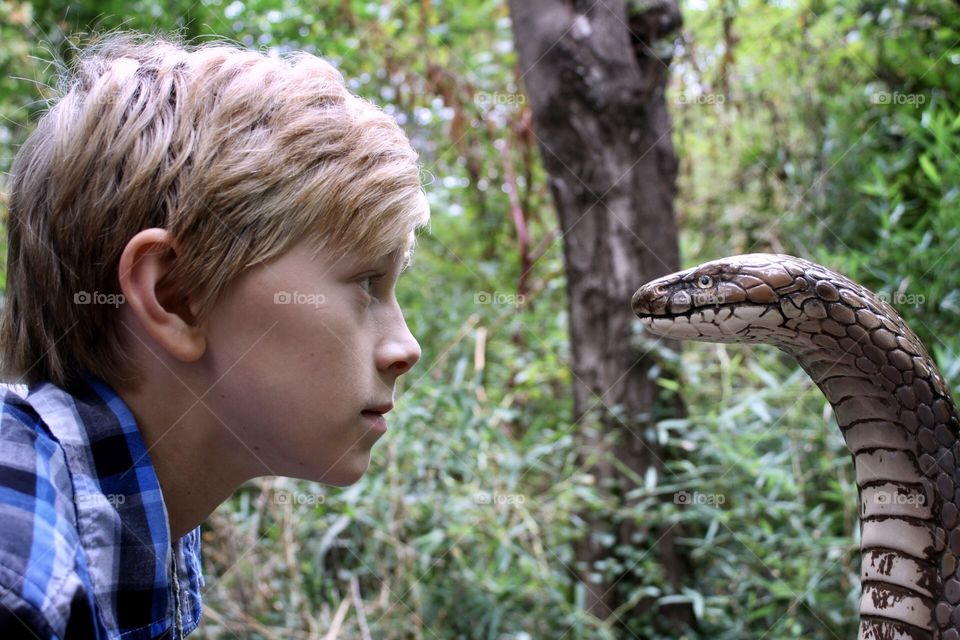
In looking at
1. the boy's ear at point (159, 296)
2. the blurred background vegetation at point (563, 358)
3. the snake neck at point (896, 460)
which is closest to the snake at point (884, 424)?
the snake neck at point (896, 460)

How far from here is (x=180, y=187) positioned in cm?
94

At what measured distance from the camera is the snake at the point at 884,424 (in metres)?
0.79

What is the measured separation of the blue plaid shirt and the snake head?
618 millimetres

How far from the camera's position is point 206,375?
3.20 ft

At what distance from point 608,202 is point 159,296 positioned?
1906 millimetres

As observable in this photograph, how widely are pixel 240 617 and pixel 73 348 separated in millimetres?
1615

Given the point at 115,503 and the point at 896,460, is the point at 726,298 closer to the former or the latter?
the point at 896,460

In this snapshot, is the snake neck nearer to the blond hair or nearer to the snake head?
the snake head

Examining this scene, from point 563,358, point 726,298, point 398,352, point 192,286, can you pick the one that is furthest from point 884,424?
point 563,358

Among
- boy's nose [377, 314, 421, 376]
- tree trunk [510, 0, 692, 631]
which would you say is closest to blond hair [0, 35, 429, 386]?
boy's nose [377, 314, 421, 376]

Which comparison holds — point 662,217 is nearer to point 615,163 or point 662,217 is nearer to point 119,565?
point 615,163

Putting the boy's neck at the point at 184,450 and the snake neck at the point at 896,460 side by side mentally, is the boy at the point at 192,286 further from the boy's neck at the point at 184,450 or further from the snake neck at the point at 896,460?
the snake neck at the point at 896,460

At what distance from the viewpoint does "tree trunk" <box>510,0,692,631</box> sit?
8.55 feet

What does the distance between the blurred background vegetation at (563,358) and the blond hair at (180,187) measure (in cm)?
93
